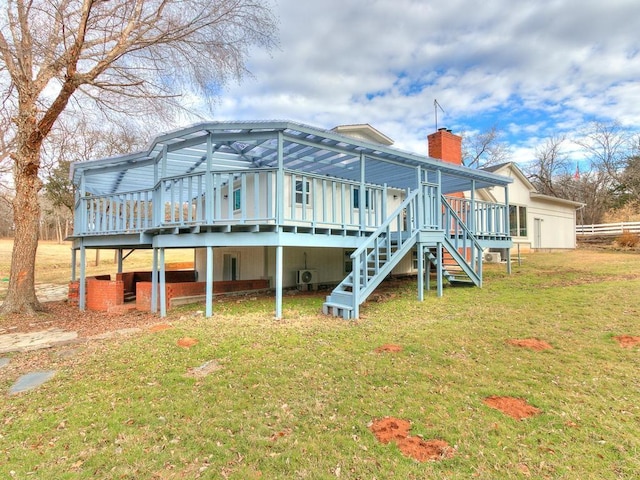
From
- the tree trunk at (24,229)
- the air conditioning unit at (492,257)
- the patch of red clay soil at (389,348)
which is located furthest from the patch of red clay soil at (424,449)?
the air conditioning unit at (492,257)

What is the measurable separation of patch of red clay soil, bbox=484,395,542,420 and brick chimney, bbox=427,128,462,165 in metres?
13.4

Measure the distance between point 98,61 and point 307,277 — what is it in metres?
8.37

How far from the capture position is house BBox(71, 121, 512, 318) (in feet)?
24.2

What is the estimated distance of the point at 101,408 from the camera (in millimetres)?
3715

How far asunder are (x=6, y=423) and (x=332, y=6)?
1255cm

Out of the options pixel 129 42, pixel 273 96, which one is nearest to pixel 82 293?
pixel 129 42

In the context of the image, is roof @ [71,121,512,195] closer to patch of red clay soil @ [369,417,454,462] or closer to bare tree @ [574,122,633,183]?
patch of red clay soil @ [369,417,454,462]

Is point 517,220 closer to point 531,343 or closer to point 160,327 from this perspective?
point 531,343

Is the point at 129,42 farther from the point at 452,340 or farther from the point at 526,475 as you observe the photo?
the point at 526,475

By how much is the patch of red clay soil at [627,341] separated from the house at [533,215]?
14351 millimetres

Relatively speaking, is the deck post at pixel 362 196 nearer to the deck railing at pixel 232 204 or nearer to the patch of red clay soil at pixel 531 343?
the deck railing at pixel 232 204

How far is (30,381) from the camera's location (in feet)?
15.1

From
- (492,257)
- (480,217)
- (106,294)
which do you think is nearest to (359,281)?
(480,217)

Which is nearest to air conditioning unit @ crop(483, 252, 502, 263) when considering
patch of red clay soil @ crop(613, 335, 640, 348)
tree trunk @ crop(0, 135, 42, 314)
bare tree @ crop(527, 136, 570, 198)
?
patch of red clay soil @ crop(613, 335, 640, 348)
